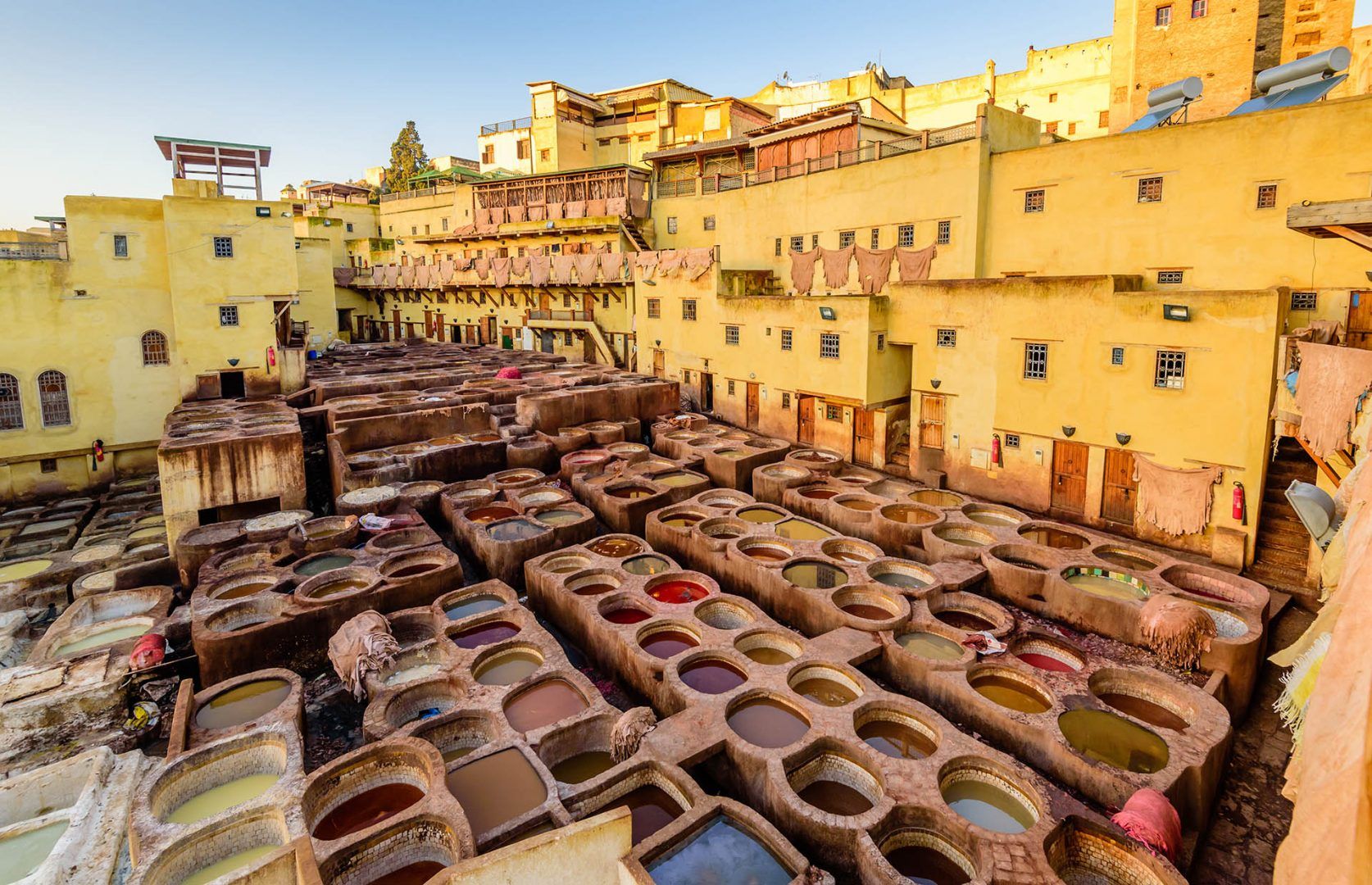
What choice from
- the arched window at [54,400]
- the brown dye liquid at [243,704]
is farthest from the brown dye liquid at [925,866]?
the arched window at [54,400]

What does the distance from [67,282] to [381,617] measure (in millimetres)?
19748

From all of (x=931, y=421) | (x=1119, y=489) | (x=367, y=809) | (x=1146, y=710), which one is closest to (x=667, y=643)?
(x=367, y=809)

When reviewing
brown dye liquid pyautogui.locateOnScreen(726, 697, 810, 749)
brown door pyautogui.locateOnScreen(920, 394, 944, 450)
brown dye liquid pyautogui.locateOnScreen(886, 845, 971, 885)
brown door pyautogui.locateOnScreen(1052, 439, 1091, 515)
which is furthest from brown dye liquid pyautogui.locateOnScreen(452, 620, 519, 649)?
brown door pyautogui.locateOnScreen(1052, 439, 1091, 515)

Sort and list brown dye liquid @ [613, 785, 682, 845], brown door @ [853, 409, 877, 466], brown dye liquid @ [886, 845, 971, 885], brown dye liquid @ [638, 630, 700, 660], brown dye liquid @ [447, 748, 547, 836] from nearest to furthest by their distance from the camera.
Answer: brown dye liquid @ [886, 845, 971, 885] → brown dye liquid @ [613, 785, 682, 845] → brown dye liquid @ [447, 748, 547, 836] → brown dye liquid @ [638, 630, 700, 660] → brown door @ [853, 409, 877, 466]

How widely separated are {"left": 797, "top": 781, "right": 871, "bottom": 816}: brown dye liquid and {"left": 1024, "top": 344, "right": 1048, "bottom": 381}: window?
14.1 metres

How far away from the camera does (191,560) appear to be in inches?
669

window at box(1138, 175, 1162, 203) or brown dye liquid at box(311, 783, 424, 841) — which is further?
window at box(1138, 175, 1162, 203)

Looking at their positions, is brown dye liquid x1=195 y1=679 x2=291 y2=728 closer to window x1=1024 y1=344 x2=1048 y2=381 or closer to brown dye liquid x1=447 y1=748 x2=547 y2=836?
brown dye liquid x1=447 y1=748 x2=547 y2=836

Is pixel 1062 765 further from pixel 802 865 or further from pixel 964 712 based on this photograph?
pixel 802 865

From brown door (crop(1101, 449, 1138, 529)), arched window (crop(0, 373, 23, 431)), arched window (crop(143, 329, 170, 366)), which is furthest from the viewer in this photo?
arched window (crop(143, 329, 170, 366))

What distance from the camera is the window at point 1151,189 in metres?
21.0

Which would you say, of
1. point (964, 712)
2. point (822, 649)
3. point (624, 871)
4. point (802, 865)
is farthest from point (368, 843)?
point (964, 712)

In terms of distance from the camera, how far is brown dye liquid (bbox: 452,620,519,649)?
46.0ft

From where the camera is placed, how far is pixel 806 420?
1050 inches
